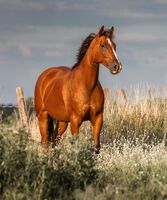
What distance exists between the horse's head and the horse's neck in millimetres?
184

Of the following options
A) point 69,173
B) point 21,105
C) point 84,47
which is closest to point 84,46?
point 84,47

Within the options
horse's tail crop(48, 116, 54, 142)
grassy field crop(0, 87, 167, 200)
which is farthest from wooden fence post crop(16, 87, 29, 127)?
grassy field crop(0, 87, 167, 200)

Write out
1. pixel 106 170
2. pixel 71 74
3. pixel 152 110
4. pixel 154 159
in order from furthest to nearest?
pixel 152 110, pixel 71 74, pixel 154 159, pixel 106 170

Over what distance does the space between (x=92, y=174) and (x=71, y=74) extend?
428 centimetres

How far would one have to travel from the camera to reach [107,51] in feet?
39.4

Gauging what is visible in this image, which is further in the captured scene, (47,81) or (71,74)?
(47,81)

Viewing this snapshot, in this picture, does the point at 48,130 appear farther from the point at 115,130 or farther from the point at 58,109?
the point at 115,130

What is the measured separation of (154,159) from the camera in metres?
10.7

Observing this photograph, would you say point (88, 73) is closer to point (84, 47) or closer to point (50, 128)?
point (84, 47)

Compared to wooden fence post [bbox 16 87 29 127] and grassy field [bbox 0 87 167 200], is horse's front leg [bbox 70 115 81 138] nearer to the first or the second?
grassy field [bbox 0 87 167 200]

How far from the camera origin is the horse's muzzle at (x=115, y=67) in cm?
1180

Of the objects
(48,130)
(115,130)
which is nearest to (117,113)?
(115,130)

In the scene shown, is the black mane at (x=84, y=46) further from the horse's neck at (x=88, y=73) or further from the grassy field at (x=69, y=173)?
the grassy field at (x=69, y=173)

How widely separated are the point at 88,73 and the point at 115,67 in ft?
2.34
